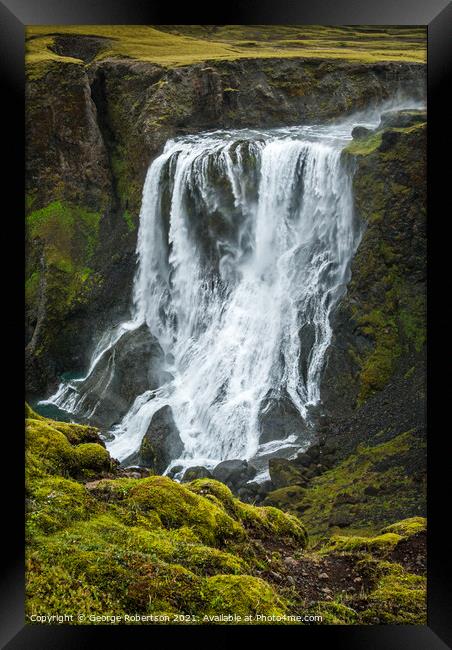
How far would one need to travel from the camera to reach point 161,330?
37.1ft

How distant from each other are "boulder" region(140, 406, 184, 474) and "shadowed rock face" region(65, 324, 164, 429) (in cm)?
61

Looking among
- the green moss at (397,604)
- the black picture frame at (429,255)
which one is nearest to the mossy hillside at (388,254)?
the black picture frame at (429,255)

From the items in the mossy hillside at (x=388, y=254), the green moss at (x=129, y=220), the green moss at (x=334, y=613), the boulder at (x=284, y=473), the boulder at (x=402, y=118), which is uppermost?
the boulder at (x=402, y=118)

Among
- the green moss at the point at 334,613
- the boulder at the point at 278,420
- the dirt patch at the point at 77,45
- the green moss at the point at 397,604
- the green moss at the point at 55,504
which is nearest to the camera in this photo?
the green moss at the point at 55,504

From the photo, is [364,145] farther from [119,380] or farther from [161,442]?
[161,442]

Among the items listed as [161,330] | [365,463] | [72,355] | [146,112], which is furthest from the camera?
[146,112]

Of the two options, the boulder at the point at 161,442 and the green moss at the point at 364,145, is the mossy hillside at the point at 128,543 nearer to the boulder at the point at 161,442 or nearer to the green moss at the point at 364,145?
the boulder at the point at 161,442

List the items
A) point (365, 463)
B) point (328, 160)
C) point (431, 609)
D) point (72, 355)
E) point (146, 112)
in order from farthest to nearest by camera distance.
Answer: point (146, 112) < point (72, 355) < point (328, 160) < point (365, 463) < point (431, 609)

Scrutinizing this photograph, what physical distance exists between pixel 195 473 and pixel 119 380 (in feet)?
8.09

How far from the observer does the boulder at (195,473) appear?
8.04m

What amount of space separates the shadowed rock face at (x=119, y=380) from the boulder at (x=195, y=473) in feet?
5.35
